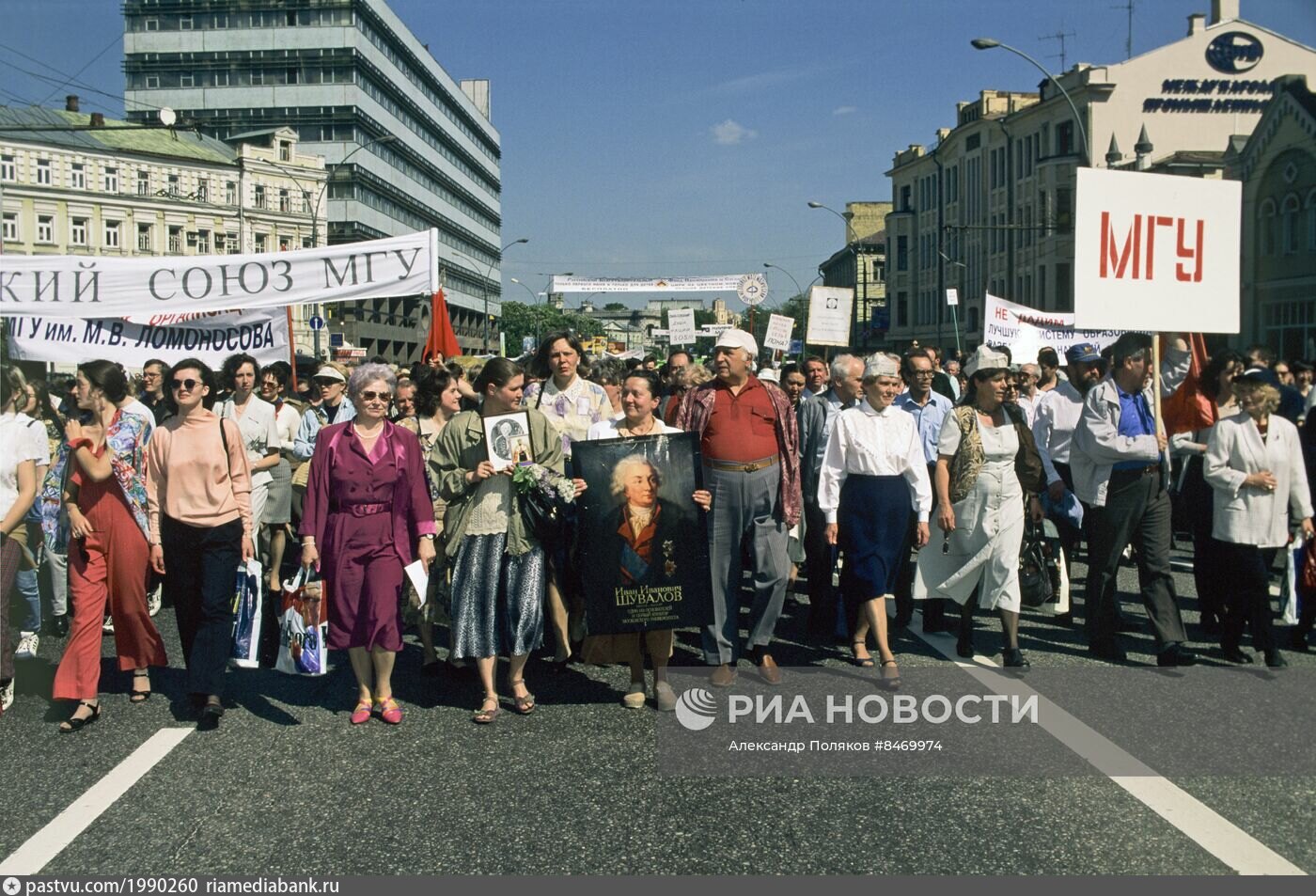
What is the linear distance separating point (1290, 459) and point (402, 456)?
5126 mm

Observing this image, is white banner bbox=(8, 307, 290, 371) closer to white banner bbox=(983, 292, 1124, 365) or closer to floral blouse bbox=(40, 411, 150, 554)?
floral blouse bbox=(40, 411, 150, 554)

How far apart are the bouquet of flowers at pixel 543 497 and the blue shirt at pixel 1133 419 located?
3.33m

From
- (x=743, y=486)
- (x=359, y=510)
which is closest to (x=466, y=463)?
→ (x=359, y=510)

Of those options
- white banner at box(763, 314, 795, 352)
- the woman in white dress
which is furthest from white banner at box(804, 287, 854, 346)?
the woman in white dress

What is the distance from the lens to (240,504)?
21.8 ft

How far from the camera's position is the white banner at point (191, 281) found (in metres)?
9.76

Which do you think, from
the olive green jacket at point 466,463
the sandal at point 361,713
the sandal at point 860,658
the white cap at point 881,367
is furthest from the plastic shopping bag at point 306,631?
the white cap at point 881,367

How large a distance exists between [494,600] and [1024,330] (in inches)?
559

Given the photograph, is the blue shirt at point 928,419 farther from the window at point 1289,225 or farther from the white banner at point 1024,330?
the window at point 1289,225

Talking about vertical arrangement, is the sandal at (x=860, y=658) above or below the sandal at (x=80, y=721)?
above

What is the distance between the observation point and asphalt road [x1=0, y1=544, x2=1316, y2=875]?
4.38 m

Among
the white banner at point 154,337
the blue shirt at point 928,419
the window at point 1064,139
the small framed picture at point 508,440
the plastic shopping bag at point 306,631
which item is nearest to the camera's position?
the plastic shopping bag at point 306,631

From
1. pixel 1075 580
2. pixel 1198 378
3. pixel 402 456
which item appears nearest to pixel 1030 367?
pixel 1075 580

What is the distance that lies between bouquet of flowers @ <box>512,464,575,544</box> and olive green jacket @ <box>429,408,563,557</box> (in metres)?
0.05
